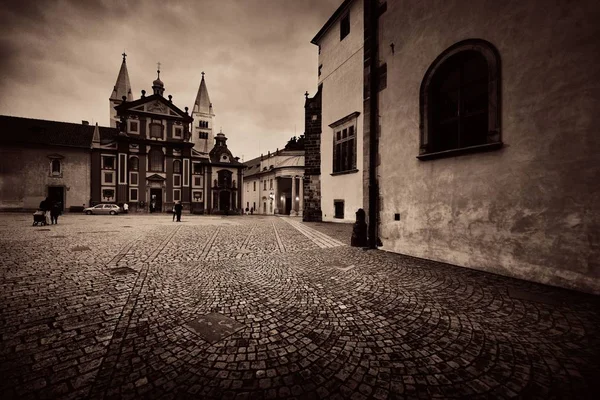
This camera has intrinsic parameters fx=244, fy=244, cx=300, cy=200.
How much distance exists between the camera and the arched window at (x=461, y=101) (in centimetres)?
489

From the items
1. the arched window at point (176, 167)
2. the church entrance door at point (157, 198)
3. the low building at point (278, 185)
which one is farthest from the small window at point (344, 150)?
the church entrance door at point (157, 198)

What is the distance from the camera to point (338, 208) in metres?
15.0

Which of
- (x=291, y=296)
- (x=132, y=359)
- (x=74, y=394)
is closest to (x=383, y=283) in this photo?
(x=291, y=296)

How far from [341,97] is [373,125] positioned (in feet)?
27.6

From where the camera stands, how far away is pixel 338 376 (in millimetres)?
2016

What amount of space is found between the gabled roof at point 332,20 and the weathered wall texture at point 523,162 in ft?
32.2

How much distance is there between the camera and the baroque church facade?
31.1 m

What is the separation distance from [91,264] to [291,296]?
4.68m

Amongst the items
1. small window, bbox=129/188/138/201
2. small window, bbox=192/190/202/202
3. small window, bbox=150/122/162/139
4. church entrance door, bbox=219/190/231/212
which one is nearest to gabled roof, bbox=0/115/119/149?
small window, bbox=150/122/162/139

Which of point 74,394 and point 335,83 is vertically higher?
point 335,83

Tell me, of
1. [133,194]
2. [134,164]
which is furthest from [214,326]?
[134,164]

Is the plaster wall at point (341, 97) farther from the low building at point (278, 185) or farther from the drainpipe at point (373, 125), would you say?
the low building at point (278, 185)

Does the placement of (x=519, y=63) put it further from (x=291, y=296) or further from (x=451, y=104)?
(x=291, y=296)

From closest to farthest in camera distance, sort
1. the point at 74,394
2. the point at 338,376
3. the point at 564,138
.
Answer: the point at 74,394
the point at 338,376
the point at 564,138
